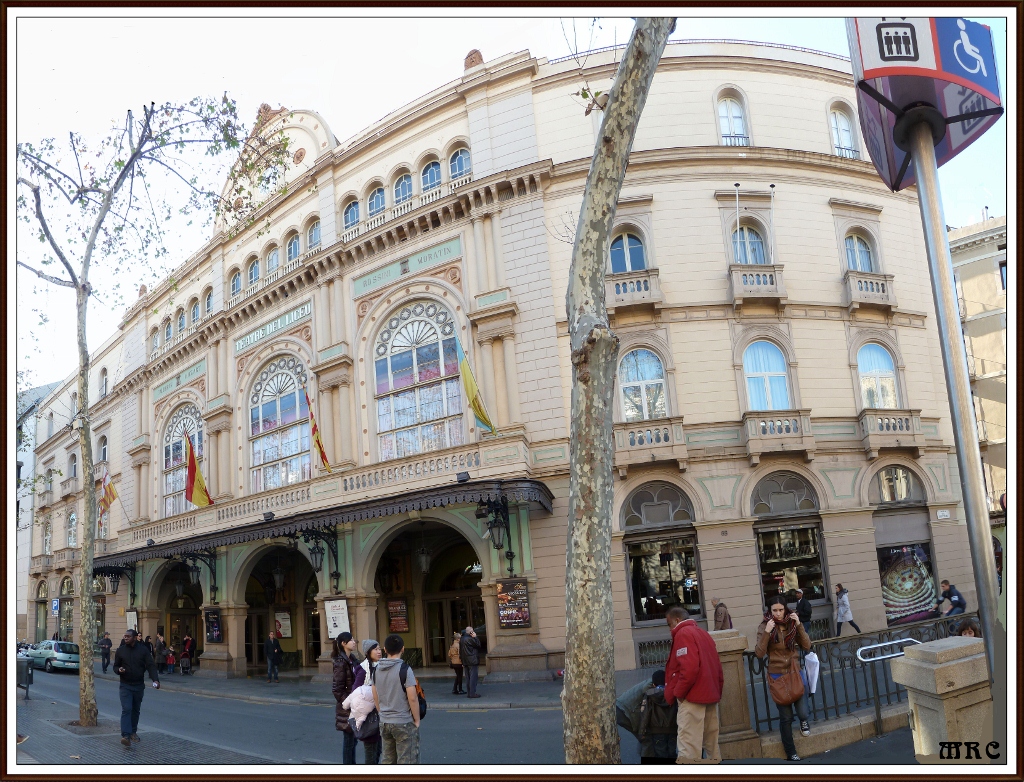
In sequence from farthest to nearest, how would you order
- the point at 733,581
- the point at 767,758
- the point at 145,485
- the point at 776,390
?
the point at 145,485 < the point at 776,390 < the point at 733,581 < the point at 767,758

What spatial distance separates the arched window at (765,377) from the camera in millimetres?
19469

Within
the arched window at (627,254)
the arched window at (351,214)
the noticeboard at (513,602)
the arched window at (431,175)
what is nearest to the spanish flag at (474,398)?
the noticeboard at (513,602)

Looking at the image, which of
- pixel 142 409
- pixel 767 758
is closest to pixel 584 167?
pixel 767 758

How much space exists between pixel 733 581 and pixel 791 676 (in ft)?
33.1

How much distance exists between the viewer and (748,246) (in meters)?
20.5

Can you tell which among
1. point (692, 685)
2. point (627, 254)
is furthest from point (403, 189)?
point (692, 685)

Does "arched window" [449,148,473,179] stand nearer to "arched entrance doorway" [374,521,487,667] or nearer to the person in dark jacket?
"arched entrance doorway" [374,521,487,667]

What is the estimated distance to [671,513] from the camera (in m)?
18.9

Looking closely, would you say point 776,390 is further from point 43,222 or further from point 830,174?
point 43,222

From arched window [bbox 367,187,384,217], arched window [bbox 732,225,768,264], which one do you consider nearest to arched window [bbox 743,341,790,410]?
arched window [bbox 732,225,768,264]

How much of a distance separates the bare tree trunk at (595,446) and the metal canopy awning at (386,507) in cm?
985

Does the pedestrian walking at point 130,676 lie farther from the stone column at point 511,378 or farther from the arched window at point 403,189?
the arched window at point 403,189

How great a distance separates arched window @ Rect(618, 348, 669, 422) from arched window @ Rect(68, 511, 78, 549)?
1143 inches

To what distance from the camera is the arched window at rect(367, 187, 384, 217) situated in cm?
2456
